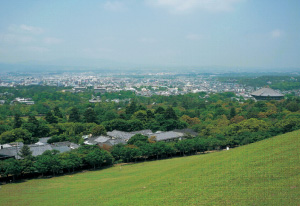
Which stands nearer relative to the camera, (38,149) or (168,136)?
(38,149)

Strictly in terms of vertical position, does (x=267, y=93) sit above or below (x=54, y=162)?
above

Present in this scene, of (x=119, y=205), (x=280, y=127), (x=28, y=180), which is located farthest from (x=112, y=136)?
(x=119, y=205)

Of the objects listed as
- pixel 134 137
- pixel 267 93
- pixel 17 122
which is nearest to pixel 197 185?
pixel 134 137

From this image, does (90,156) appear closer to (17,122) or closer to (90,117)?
(90,117)

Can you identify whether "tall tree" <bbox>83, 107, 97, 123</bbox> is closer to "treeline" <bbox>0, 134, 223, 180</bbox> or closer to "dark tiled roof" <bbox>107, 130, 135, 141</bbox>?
"dark tiled roof" <bbox>107, 130, 135, 141</bbox>

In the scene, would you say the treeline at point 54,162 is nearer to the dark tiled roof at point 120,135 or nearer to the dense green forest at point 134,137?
the dense green forest at point 134,137

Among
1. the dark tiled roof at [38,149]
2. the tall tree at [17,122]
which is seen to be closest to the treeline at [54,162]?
the dark tiled roof at [38,149]

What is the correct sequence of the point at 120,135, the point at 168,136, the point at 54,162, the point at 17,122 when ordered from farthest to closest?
the point at 17,122
the point at 120,135
the point at 168,136
the point at 54,162

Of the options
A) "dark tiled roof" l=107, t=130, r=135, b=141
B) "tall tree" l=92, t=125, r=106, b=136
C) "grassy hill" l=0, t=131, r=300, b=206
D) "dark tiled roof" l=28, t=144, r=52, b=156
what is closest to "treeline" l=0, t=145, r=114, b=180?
"grassy hill" l=0, t=131, r=300, b=206
